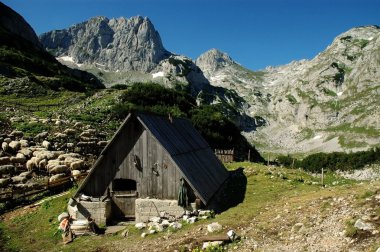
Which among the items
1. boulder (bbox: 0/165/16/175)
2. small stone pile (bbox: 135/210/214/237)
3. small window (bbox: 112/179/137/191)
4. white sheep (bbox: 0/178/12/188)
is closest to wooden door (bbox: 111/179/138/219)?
small window (bbox: 112/179/137/191)

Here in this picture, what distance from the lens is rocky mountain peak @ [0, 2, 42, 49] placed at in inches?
6535

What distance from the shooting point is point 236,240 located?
16875 millimetres

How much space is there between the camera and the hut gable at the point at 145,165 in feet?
75.2

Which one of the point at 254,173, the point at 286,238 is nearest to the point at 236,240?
the point at 286,238

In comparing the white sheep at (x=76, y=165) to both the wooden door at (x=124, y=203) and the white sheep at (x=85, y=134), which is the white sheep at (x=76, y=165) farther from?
the wooden door at (x=124, y=203)

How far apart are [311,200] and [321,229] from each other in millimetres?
4786

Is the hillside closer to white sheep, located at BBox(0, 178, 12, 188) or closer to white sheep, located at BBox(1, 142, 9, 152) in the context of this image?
white sheep, located at BBox(0, 178, 12, 188)

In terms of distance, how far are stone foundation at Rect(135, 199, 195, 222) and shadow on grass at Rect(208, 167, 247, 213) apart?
2375 millimetres

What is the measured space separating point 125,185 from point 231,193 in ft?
28.2

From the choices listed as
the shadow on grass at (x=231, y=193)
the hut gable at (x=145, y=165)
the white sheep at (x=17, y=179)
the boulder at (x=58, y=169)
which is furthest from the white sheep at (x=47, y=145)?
the shadow on grass at (x=231, y=193)

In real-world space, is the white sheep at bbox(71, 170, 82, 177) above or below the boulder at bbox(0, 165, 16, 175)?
below

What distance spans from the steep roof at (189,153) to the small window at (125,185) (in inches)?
150

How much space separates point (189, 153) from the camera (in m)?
26.7

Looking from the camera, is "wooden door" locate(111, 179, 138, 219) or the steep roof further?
"wooden door" locate(111, 179, 138, 219)
